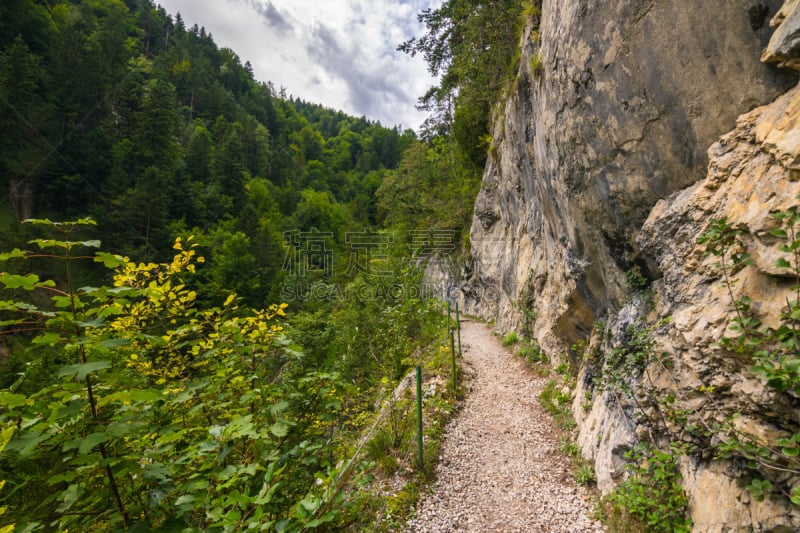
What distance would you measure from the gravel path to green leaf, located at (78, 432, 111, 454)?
3.63 meters

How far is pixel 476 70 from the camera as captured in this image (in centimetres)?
1270

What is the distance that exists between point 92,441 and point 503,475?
5.05m

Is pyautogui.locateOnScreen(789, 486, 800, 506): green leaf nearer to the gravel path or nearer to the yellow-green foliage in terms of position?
the gravel path

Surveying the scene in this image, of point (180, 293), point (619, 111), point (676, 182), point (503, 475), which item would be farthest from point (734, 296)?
point (180, 293)

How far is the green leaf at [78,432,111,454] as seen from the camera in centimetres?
119

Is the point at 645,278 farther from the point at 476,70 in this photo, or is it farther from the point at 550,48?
the point at 476,70

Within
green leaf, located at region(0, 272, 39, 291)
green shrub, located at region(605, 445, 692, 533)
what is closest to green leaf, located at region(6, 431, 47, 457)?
green leaf, located at region(0, 272, 39, 291)

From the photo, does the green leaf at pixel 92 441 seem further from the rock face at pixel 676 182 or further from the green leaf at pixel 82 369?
the rock face at pixel 676 182

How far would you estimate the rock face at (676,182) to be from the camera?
2492 mm

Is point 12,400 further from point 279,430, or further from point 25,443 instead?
point 279,430

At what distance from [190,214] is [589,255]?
38570mm

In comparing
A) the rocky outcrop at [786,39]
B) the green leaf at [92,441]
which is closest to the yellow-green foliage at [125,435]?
the green leaf at [92,441]

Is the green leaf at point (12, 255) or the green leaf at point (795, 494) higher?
the green leaf at point (12, 255)

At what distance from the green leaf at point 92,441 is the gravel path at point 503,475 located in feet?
11.9
